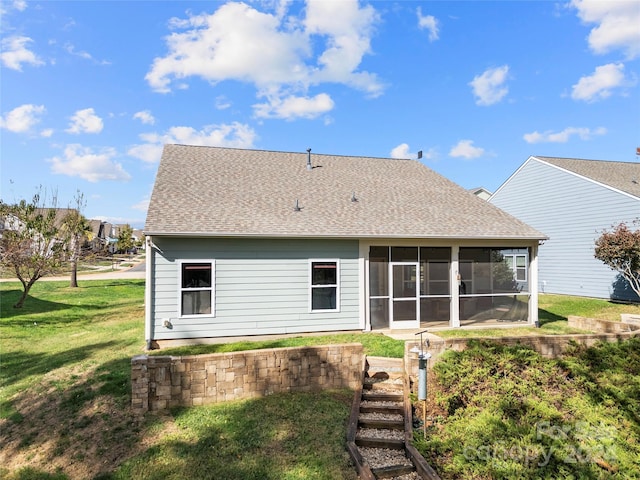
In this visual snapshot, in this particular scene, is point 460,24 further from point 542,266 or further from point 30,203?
point 30,203

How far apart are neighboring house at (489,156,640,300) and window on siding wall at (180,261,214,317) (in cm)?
1745

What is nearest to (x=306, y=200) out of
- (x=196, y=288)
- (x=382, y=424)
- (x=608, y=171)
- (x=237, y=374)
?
Result: (x=196, y=288)

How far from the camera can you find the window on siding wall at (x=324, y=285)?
33.9 ft

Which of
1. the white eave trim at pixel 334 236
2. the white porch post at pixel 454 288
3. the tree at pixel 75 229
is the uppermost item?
the tree at pixel 75 229

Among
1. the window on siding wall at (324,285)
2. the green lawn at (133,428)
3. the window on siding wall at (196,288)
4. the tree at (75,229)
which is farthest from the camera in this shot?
the tree at (75,229)

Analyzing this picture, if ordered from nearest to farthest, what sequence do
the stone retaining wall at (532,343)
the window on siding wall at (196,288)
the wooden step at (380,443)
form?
1. the wooden step at (380,443)
2. the stone retaining wall at (532,343)
3. the window on siding wall at (196,288)

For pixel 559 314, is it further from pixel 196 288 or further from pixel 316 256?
pixel 196 288

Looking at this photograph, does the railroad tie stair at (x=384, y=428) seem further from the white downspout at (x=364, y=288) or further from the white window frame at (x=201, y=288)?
the white window frame at (x=201, y=288)

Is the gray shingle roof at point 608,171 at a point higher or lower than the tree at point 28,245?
higher

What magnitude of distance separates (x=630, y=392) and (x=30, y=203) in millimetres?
20727

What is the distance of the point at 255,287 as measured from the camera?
9898 millimetres

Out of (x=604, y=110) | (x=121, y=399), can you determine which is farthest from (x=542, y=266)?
(x=121, y=399)

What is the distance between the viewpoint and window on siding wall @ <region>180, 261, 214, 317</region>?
942 cm

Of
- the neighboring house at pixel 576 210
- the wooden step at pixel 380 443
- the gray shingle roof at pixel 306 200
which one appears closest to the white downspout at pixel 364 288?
the gray shingle roof at pixel 306 200
